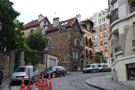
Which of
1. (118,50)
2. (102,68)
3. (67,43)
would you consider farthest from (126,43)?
(67,43)

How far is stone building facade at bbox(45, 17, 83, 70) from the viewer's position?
35.1 meters

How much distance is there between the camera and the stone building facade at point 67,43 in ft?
115

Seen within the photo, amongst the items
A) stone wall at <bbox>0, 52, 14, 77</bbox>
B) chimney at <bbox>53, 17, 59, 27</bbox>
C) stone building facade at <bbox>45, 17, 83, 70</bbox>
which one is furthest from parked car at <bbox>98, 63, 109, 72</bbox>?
stone wall at <bbox>0, 52, 14, 77</bbox>

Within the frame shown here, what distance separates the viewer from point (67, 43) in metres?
35.2

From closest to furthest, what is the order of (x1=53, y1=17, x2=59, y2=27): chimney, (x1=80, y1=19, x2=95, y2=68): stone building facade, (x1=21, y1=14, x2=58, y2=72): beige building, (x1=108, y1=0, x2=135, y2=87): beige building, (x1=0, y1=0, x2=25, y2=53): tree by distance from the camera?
(x1=108, y1=0, x2=135, y2=87): beige building → (x1=0, y1=0, x2=25, y2=53): tree → (x1=21, y1=14, x2=58, y2=72): beige building → (x1=53, y1=17, x2=59, y2=27): chimney → (x1=80, y1=19, x2=95, y2=68): stone building facade

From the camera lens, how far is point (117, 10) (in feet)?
49.8

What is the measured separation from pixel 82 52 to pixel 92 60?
544 centimetres

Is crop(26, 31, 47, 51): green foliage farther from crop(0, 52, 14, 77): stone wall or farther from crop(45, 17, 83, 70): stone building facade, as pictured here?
crop(0, 52, 14, 77): stone wall

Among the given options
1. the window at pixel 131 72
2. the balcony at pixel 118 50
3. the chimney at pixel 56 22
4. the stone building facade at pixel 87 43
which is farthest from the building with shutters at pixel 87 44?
the window at pixel 131 72

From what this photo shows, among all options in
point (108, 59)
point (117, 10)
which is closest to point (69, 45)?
point (117, 10)

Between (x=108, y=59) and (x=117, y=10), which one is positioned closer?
(x=117, y=10)

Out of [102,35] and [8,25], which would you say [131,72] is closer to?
[8,25]

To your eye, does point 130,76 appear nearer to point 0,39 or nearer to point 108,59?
point 0,39

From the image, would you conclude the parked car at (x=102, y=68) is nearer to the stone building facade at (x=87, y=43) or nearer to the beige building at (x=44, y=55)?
the stone building facade at (x=87, y=43)
